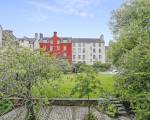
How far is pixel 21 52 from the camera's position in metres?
13.9

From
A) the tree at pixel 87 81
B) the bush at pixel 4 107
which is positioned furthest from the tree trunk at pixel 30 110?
the bush at pixel 4 107

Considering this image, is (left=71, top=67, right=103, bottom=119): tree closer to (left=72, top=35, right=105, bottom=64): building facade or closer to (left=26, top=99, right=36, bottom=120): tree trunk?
(left=26, top=99, right=36, bottom=120): tree trunk

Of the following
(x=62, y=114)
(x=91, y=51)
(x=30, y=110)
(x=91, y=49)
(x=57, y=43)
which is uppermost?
(x=57, y=43)

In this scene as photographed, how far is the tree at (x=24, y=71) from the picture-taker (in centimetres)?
1319

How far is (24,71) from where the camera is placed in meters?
13.5

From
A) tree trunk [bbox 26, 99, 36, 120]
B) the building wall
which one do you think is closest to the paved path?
tree trunk [bbox 26, 99, 36, 120]

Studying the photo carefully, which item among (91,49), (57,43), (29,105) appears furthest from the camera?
(91,49)

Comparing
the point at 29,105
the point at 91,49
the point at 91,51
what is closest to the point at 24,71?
the point at 29,105

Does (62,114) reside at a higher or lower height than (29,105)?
lower

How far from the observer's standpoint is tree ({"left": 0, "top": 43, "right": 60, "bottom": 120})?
1319 cm

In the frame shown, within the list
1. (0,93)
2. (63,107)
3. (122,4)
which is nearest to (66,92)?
(63,107)

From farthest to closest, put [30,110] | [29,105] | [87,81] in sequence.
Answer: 1. [87,81]
2. [30,110]
3. [29,105]

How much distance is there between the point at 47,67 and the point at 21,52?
1.19m

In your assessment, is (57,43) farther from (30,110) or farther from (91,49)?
(30,110)
